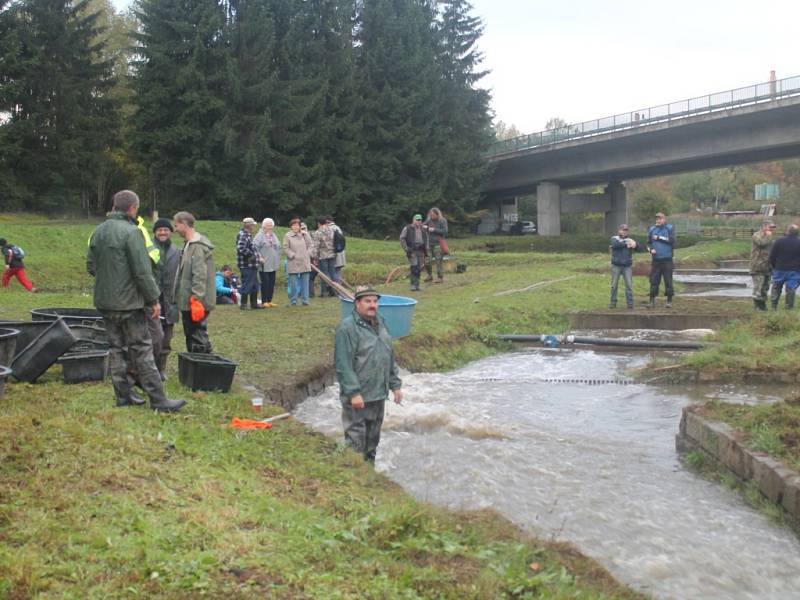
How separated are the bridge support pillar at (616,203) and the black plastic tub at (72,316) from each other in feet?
165

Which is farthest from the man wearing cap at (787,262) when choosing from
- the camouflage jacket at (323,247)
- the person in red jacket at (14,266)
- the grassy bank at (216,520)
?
the person in red jacket at (14,266)

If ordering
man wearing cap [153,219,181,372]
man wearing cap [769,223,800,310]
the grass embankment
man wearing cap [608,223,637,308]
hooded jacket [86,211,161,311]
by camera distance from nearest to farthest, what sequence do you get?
1. the grass embankment
2. hooded jacket [86,211,161,311]
3. man wearing cap [153,219,181,372]
4. man wearing cap [769,223,800,310]
5. man wearing cap [608,223,637,308]

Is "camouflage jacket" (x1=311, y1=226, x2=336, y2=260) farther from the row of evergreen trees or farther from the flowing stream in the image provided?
the row of evergreen trees

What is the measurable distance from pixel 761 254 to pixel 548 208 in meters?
39.2

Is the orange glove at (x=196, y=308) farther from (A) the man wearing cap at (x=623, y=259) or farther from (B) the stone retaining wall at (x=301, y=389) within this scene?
(A) the man wearing cap at (x=623, y=259)

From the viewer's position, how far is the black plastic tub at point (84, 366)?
8727 millimetres

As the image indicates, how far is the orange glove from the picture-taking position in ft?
30.6

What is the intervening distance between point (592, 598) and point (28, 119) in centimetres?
4309

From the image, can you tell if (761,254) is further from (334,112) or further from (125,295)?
(334,112)

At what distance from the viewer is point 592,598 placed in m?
4.55

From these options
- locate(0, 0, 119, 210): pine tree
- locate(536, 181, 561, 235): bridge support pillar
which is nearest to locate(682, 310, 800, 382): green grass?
locate(0, 0, 119, 210): pine tree

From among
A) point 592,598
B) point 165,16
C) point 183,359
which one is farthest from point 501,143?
point 592,598

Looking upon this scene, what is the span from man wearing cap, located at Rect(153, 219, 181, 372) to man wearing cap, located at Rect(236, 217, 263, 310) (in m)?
5.51

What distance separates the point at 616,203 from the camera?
5753cm
